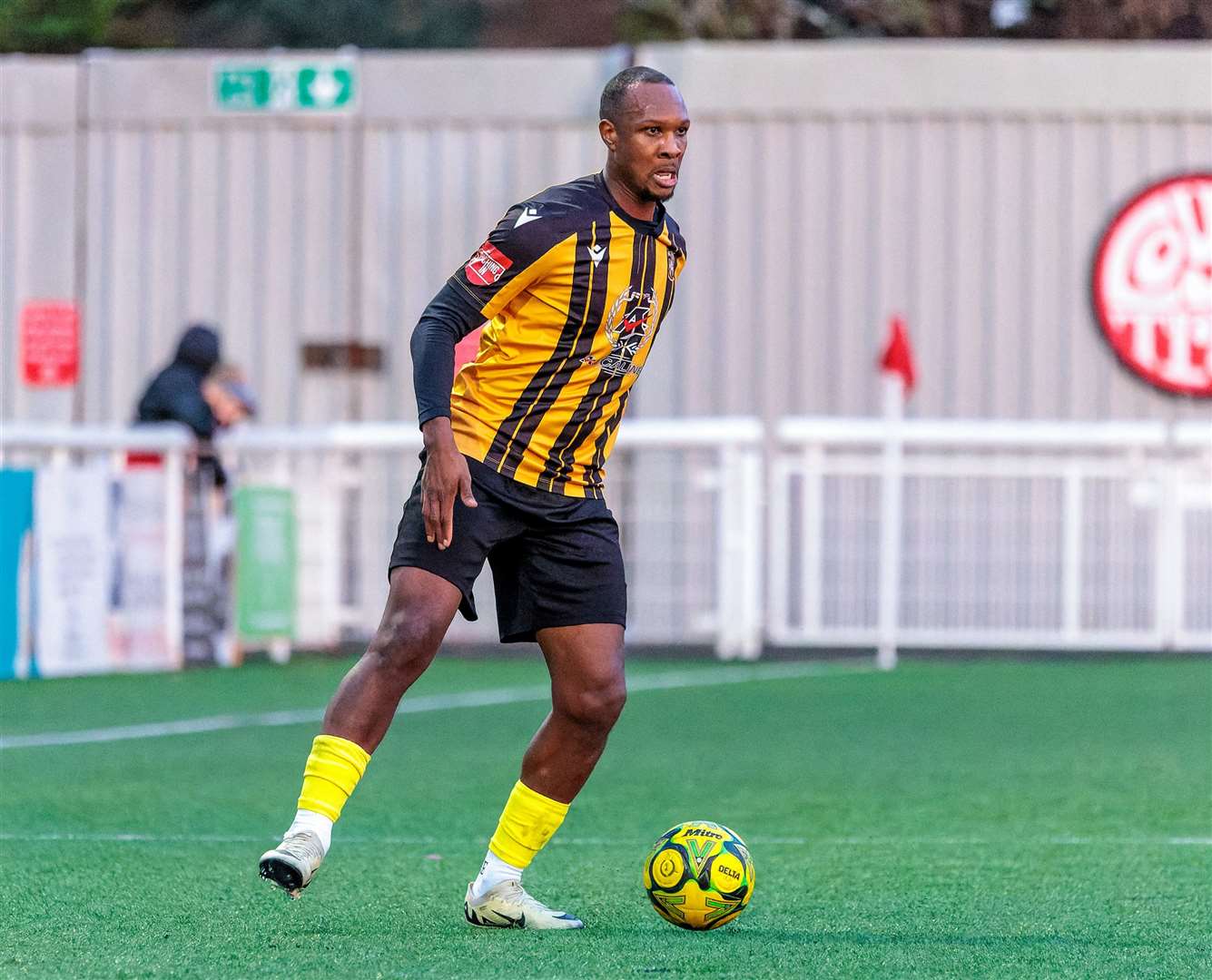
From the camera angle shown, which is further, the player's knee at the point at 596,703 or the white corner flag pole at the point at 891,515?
the white corner flag pole at the point at 891,515

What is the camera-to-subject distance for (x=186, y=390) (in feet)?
42.7

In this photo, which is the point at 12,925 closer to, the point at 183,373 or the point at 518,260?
the point at 518,260

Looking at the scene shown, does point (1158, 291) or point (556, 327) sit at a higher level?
point (1158, 291)

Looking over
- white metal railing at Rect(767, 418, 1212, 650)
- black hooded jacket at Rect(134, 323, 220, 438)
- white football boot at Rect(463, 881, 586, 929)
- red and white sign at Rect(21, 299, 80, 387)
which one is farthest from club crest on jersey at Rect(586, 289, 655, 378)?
red and white sign at Rect(21, 299, 80, 387)

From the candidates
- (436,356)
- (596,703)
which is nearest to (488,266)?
(436,356)

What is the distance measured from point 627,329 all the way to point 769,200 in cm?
1177

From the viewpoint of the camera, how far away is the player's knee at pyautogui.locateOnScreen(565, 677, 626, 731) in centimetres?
471

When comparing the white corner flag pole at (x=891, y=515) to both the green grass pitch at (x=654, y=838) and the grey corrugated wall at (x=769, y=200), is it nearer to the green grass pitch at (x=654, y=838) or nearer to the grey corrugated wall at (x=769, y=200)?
the green grass pitch at (x=654, y=838)

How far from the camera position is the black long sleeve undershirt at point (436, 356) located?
14.7 feet

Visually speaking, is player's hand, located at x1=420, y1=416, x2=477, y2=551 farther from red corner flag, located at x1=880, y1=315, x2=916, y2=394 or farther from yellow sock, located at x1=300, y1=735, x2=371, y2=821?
red corner flag, located at x1=880, y1=315, x2=916, y2=394

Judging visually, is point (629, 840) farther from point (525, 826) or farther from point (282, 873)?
point (282, 873)

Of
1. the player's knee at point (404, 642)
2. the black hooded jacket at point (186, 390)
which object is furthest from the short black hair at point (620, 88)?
the black hooded jacket at point (186, 390)

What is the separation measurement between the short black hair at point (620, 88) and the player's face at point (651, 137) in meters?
0.02

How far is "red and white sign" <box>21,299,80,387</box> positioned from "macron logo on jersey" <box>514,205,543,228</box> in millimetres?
12822
